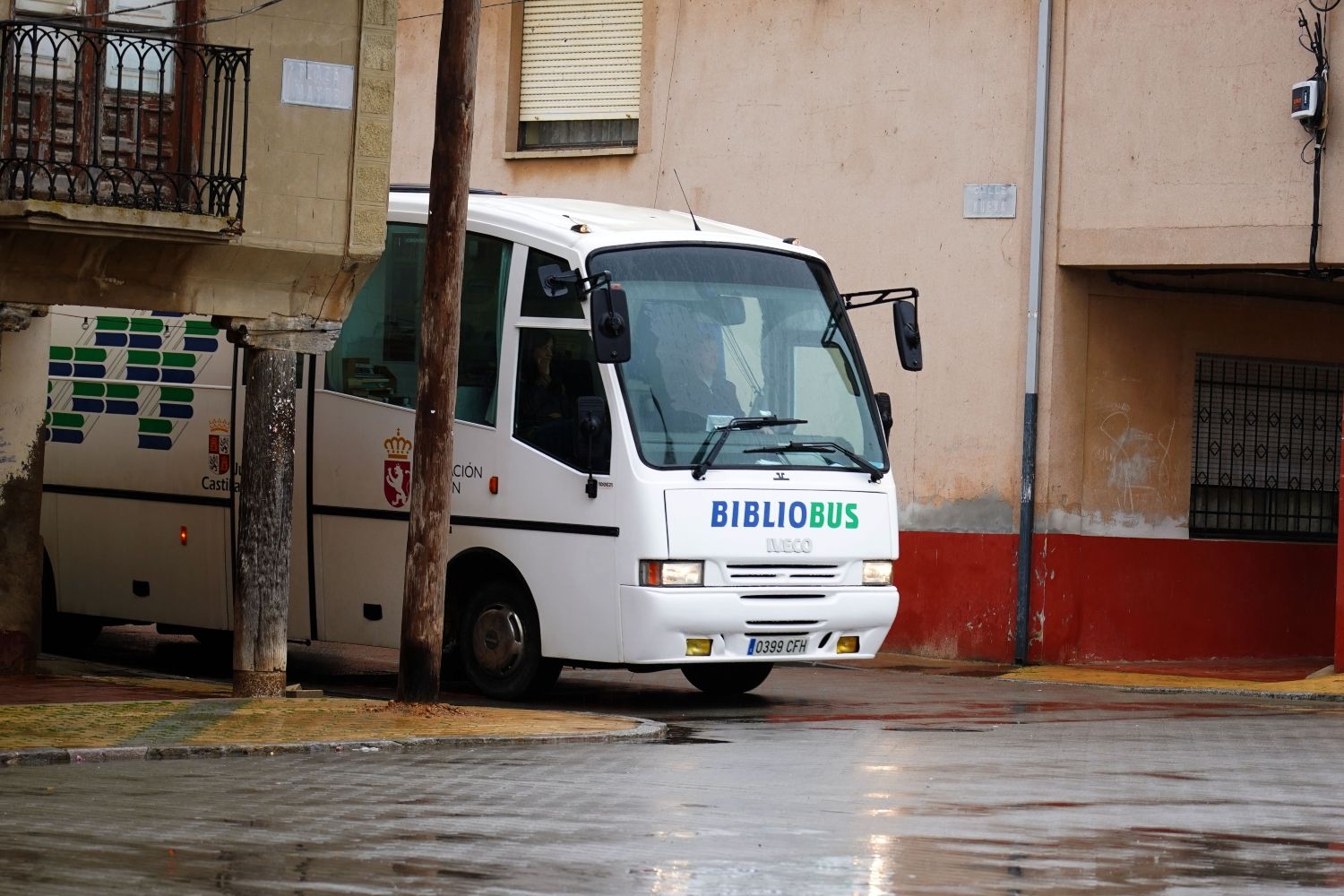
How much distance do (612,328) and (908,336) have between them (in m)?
2.47

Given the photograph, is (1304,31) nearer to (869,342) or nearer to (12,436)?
(869,342)

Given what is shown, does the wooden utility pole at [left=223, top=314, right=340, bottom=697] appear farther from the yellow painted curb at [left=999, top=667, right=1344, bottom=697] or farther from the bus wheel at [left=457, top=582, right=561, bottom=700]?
the yellow painted curb at [left=999, top=667, right=1344, bottom=697]

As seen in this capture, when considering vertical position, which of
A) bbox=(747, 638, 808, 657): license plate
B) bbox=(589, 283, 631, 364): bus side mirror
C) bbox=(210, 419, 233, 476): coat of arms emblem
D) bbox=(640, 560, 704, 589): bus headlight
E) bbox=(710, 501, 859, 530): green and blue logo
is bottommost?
bbox=(747, 638, 808, 657): license plate


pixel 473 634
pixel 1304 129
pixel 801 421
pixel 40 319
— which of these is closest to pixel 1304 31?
pixel 1304 129

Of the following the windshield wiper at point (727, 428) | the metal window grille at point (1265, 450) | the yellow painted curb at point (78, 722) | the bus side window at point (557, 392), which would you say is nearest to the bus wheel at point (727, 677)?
the windshield wiper at point (727, 428)

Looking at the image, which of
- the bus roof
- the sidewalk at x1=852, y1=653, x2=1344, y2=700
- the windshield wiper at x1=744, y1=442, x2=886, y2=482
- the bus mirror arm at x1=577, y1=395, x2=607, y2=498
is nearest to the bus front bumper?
the windshield wiper at x1=744, y1=442, x2=886, y2=482

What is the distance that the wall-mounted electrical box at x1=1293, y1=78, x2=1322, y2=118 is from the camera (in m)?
17.1

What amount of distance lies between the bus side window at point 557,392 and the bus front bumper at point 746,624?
3.00 feet

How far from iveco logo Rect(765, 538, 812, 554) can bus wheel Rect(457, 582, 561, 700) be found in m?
1.54

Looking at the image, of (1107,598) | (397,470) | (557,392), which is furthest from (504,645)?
(1107,598)

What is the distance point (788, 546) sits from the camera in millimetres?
13500

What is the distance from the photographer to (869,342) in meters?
20.2

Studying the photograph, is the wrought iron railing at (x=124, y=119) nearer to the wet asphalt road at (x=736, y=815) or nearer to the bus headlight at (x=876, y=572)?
the wet asphalt road at (x=736, y=815)

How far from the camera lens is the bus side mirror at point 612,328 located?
13.0 m
